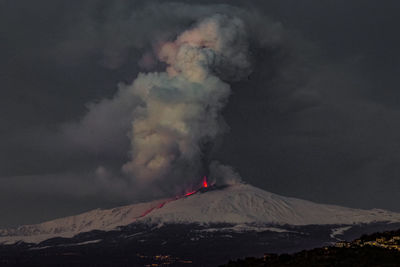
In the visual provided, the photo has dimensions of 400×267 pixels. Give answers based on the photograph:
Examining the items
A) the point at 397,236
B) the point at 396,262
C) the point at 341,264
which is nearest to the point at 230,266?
the point at 341,264

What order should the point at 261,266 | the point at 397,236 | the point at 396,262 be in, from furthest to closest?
the point at 397,236
the point at 261,266
the point at 396,262

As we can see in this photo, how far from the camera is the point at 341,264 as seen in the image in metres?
53.4

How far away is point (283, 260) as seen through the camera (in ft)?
194

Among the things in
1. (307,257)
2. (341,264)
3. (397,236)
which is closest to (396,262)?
(341,264)

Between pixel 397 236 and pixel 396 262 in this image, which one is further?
pixel 397 236

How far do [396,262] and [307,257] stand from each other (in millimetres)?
9092

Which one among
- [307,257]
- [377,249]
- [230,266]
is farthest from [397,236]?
[230,266]

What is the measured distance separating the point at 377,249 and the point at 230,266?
1433 centimetres

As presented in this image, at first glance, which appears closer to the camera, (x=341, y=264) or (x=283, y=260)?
(x=341, y=264)

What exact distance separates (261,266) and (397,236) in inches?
878

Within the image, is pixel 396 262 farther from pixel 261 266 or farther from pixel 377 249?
pixel 261 266

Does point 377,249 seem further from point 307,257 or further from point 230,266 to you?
point 230,266

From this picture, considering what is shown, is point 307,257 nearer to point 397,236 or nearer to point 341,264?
point 341,264

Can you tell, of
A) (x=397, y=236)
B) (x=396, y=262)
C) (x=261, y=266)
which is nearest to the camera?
(x=396, y=262)
